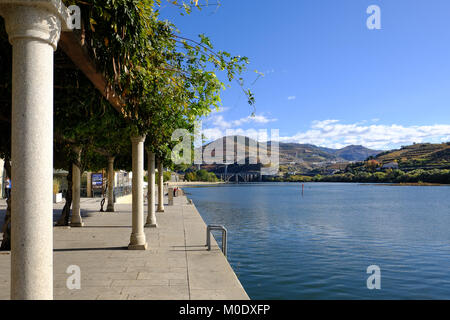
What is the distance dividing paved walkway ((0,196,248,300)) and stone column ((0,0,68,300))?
3.02m

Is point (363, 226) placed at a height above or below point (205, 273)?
below

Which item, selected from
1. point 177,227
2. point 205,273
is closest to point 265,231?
point 177,227

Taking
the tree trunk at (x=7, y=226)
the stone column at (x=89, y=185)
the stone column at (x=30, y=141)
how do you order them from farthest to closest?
1. the stone column at (x=89, y=185)
2. the tree trunk at (x=7, y=226)
3. the stone column at (x=30, y=141)

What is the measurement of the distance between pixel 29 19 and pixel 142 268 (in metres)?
6.03

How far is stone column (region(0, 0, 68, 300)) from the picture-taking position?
3199 mm

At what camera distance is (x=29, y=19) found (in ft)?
10.6

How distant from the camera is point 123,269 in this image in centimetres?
799

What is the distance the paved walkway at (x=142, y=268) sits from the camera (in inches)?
248

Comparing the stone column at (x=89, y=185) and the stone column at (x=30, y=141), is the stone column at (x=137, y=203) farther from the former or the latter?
the stone column at (x=89, y=185)

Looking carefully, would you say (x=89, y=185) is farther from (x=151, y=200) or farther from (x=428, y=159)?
(x=428, y=159)

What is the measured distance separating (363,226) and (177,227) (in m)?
15.2

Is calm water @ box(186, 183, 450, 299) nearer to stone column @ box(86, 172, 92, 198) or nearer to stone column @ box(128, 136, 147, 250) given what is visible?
stone column @ box(128, 136, 147, 250)

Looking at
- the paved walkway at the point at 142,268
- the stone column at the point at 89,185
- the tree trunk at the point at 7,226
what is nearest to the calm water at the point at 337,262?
the paved walkway at the point at 142,268

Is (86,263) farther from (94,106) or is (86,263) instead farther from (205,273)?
(94,106)
